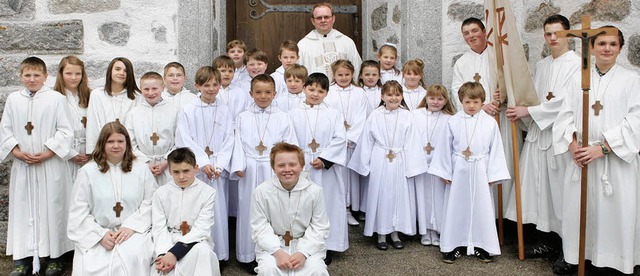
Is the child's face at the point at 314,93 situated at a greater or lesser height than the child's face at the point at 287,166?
greater

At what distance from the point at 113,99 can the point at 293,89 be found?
1.45 metres

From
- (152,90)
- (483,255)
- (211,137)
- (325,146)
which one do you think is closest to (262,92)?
(211,137)

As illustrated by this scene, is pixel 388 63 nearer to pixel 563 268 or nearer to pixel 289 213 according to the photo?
pixel 289 213

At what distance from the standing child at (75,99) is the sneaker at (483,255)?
310 cm

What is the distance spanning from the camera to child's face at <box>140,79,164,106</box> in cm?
514

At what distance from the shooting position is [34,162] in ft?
16.6

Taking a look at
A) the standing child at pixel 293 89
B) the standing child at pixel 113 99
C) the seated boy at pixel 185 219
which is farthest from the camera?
the standing child at pixel 293 89

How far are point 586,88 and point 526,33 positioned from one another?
182 cm

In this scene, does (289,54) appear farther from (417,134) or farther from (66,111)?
(66,111)

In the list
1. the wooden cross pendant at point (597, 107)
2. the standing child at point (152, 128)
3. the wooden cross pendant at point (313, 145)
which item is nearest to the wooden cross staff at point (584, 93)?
the wooden cross pendant at point (597, 107)

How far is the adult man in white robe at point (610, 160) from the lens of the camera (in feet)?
15.6

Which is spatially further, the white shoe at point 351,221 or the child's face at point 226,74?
the white shoe at point 351,221

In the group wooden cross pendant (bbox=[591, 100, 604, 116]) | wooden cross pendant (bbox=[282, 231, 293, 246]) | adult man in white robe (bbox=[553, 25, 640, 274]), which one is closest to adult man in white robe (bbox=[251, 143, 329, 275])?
wooden cross pendant (bbox=[282, 231, 293, 246])

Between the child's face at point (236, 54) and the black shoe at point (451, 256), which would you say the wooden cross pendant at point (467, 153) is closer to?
the black shoe at point (451, 256)
